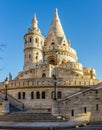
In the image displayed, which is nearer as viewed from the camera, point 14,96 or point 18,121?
point 18,121

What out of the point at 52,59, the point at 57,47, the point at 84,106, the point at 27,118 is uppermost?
the point at 57,47

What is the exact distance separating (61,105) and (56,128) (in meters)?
7.96

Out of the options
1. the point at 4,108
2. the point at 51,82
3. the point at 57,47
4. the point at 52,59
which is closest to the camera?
the point at 4,108

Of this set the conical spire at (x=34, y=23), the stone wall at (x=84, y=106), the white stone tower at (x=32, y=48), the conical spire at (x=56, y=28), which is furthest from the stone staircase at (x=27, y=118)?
the conical spire at (x=56, y=28)

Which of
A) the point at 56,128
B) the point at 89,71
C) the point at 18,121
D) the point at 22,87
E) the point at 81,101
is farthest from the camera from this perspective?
the point at 89,71

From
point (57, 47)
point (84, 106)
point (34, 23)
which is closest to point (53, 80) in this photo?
point (84, 106)

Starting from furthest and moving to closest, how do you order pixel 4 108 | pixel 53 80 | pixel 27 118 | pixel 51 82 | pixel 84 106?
pixel 51 82
pixel 53 80
pixel 4 108
pixel 84 106
pixel 27 118

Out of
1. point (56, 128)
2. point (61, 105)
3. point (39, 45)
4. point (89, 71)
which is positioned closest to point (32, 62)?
point (39, 45)

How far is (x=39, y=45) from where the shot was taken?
Answer: 2247 inches

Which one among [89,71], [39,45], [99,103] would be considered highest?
[39,45]

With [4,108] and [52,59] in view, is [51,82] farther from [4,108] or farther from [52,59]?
[52,59]

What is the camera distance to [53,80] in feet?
127

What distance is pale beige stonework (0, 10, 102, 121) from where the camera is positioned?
3042 centimetres

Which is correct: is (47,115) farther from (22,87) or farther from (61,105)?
(22,87)
